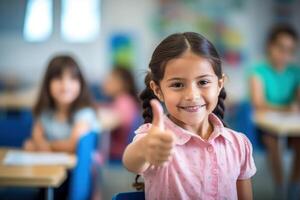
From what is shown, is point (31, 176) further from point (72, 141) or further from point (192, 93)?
point (192, 93)

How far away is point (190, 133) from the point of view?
28.2 inches

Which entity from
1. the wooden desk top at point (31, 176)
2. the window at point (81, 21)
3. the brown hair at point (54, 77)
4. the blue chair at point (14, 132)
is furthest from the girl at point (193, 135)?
the window at point (81, 21)

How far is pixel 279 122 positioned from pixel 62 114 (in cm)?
107

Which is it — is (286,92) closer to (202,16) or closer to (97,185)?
(97,185)

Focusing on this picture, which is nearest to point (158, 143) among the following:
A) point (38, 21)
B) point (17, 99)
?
point (17, 99)

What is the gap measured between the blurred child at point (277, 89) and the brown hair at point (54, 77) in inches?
38.4

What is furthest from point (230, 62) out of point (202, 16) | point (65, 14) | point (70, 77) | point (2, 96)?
point (70, 77)

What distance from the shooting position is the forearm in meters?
0.65

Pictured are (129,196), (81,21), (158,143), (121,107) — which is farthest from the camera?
(81,21)

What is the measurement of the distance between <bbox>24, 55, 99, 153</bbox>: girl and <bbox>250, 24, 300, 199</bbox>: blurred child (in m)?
0.98

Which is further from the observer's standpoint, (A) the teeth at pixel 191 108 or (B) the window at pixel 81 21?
(B) the window at pixel 81 21

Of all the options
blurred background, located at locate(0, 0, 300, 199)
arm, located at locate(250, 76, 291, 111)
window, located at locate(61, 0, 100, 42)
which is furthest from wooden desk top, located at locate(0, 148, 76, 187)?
window, located at locate(61, 0, 100, 42)

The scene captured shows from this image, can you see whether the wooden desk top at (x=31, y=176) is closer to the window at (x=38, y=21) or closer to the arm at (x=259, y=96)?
the arm at (x=259, y=96)

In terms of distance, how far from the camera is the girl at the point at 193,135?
0.67 m
